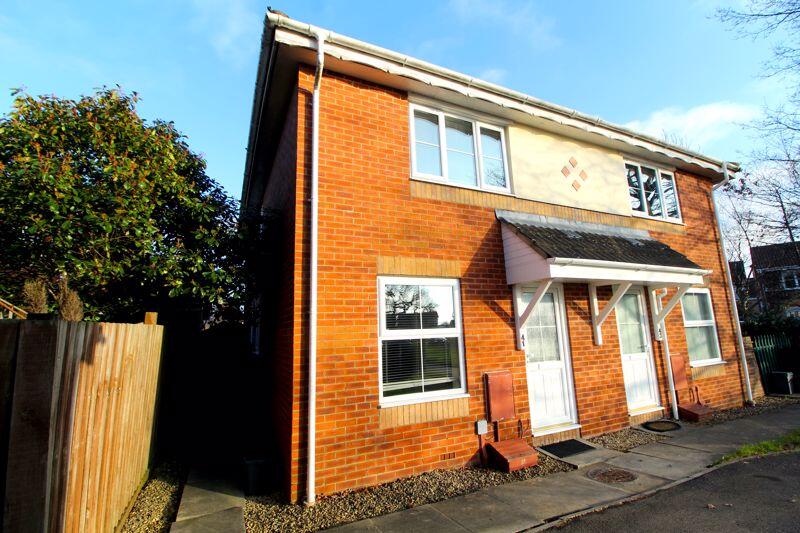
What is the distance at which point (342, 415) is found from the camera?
4754mm

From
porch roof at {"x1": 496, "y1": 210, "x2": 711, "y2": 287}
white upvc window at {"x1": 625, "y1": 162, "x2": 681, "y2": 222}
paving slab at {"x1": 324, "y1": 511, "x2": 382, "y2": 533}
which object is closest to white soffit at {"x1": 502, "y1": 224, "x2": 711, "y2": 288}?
porch roof at {"x1": 496, "y1": 210, "x2": 711, "y2": 287}

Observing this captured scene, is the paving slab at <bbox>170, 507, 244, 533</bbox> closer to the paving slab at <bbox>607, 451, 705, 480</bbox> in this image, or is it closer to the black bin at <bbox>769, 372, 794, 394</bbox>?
the paving slab at <bbox>607, 451, 705, 480</bbox>

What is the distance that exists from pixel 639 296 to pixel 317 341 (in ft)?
22.2

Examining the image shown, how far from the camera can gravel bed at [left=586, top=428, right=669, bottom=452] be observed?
20.3 feet

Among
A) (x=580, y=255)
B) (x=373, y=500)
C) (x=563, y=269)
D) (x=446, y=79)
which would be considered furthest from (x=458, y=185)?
(x=373, y=500)

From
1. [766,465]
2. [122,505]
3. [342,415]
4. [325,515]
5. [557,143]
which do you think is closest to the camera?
[122,505]

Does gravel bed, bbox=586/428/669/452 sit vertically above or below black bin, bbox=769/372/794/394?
below

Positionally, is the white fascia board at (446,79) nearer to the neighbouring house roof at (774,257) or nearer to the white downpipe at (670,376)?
the white downpipe at (670,376)

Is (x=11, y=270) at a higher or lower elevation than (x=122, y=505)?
higher

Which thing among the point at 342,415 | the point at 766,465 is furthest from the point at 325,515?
the point at 766,465

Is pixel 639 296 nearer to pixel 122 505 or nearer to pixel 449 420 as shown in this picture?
pixel 449 420

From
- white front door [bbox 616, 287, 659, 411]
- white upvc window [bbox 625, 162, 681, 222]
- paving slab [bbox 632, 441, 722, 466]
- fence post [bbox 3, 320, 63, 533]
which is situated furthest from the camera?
white upvc window [bbox 625, 162, 681, 222]

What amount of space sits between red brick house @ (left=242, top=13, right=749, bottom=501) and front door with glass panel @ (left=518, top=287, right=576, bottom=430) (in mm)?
29

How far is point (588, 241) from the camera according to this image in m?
6.79
